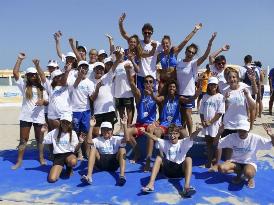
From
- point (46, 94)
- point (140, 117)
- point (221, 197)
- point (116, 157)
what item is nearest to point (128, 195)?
point (116, 157)

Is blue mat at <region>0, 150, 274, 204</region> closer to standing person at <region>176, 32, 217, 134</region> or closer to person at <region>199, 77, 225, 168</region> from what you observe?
person at <region>199, 77, 225, 168</region>

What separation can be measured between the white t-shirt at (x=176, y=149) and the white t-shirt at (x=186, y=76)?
1348 millimetres

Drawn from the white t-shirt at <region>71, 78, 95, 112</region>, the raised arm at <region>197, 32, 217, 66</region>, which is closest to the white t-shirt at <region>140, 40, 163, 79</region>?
the raised arm at <region>197, 32, 217, 66</region>

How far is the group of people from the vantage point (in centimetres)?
580

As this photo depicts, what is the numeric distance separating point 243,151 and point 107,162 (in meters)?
2.38

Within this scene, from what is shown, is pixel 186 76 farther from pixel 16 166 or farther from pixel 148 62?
pixel 16 166

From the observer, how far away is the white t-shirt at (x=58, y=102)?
6.64 m

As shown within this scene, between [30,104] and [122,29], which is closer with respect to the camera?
[30,104]

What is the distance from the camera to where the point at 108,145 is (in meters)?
6.21

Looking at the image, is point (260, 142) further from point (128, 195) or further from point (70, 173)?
point (70, 173)

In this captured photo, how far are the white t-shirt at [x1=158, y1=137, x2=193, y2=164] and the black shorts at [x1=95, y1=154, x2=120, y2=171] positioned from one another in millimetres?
953

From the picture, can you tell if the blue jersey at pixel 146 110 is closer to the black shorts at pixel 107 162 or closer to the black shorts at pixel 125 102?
the black shorts at pixel 125 102

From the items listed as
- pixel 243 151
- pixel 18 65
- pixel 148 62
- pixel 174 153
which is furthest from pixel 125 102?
pixel 243 151

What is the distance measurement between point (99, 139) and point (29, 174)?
146 cm
